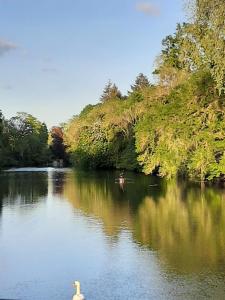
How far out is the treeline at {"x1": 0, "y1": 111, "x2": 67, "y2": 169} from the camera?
109469 mm

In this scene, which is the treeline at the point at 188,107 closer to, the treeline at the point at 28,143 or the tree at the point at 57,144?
the treeline at the point at 28,143

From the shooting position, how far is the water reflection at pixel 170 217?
17703 mm

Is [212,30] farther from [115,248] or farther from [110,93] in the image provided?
[110,93]

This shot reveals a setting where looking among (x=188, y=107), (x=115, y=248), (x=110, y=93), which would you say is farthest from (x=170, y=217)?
(x=110, y=93)

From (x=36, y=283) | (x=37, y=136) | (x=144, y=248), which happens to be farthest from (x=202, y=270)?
(x=37, y=136)

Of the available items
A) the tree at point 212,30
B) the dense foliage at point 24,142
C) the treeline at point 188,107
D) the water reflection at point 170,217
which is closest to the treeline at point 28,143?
the dense foliage at point 24,142

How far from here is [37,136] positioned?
121375mm

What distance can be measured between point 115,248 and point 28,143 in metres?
96.6

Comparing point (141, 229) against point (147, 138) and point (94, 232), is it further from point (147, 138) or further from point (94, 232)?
point (147, 138)

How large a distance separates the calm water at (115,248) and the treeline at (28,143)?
71911 mm

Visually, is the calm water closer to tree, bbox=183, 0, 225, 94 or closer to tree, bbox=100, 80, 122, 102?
tree, bbox=183, 0, 225, 94

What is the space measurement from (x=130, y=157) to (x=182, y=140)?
2721 centimetres

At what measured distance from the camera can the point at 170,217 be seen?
26.5m

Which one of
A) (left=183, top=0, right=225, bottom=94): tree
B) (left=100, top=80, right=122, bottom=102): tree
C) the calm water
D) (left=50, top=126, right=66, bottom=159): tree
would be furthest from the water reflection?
(left=50, top=126, right=66, bottom=159): tree
